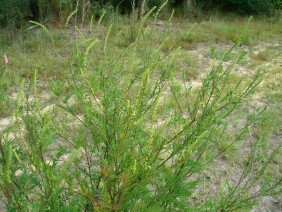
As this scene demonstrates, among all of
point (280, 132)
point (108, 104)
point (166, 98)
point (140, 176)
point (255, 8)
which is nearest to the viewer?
point (140, 176)

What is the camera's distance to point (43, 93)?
4.98 m

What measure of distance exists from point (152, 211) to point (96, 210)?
24cm

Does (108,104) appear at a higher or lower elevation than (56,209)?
higher

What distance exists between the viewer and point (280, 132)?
428cm

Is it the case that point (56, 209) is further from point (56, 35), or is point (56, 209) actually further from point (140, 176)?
point (56, 35)

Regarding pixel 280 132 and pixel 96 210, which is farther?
pixel 280 132

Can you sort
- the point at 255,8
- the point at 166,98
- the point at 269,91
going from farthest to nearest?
1. the point at 255,8
2. the point at 269,91
3. the point at 166,98

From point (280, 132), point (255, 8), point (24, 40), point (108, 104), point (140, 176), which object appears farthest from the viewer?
point (255, 8)

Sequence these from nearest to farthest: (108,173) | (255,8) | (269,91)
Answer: (108,173), (269,91), (255,8)

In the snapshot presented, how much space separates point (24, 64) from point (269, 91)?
3922 mm

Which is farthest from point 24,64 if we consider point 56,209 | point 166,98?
point 56,209


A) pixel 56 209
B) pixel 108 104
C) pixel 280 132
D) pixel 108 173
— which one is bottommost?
pixel 280 132

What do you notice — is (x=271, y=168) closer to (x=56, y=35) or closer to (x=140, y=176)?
(x=140, y=176)

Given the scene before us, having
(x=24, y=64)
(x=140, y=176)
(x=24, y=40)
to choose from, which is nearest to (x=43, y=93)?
(x=24, y=64)
